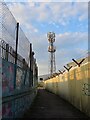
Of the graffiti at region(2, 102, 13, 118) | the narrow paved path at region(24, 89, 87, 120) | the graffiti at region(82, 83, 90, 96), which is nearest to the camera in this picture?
the graffiti at region(2, 102, 13, 118)

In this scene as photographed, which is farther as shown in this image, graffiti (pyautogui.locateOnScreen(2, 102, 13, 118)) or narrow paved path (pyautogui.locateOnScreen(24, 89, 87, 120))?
narrow paved path (pyautogui.locateOnScreen(24, 89, 87, 120))

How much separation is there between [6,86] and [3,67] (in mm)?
620

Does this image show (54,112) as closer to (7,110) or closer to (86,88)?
(86,88)

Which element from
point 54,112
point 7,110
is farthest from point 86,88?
point 7,110

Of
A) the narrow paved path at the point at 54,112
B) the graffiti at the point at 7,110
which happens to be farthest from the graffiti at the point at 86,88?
the graffiti at the point at 7,110

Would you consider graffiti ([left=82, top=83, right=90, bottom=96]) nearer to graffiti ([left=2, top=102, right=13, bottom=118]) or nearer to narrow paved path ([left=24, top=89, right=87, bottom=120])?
narrow paved path ([left=24, top=89, right=87, bottom=120])

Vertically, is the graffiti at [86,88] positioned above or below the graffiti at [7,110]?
above

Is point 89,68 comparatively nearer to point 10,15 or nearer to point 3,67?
point 10,15

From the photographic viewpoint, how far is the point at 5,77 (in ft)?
23.3

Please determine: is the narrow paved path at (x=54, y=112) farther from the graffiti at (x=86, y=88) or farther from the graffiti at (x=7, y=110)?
the graffiti at (x=7, y=110)

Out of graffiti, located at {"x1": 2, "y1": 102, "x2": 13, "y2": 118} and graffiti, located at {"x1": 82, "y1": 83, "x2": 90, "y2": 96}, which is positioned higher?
graffiti, located at {"x1": 82, "y1": 83, "x2": 90, "y2": 96}

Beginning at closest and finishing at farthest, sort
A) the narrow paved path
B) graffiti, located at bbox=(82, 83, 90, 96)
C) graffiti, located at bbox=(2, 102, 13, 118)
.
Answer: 1. graffiti, located at bbox=(2, 102, 13, 118)
2. the narrow paved path
3. graffiti, located at bbox=(82, 83, 90, 96)

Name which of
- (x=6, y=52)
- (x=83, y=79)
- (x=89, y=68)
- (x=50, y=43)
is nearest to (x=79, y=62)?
(x=83, y=79)

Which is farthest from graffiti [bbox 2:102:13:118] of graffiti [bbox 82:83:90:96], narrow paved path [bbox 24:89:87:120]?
graffiti [bbox 82:83:90:96]
